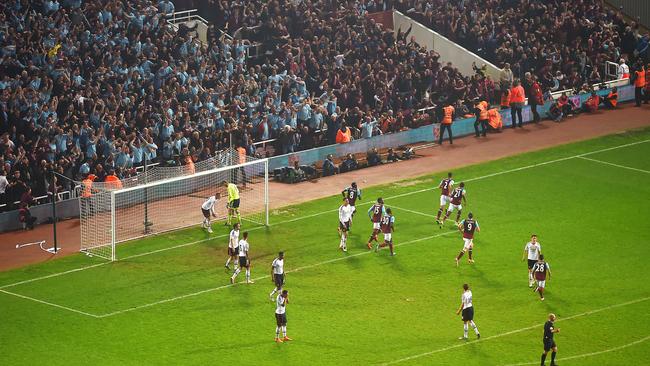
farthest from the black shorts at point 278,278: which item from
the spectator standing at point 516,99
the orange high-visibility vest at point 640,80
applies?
the orange high-visibility vest at point 640,80

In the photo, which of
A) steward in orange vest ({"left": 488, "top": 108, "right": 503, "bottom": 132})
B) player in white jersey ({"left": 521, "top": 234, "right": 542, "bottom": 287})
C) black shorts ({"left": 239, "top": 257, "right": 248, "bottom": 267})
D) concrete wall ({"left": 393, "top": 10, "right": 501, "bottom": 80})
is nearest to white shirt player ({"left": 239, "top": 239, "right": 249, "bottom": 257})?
black shorts ({"left": 239, "top": 257, "right": 248, "bottom": 267})

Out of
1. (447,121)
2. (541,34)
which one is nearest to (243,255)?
(447,121)

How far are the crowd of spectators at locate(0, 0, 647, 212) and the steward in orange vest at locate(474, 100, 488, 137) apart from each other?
5.06 feet

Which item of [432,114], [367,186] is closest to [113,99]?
[367,186]

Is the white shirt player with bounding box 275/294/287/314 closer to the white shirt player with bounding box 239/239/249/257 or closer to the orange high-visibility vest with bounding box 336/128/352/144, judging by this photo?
the white shirt player with bounding box 239/239/249/257

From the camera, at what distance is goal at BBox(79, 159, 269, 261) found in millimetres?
45656

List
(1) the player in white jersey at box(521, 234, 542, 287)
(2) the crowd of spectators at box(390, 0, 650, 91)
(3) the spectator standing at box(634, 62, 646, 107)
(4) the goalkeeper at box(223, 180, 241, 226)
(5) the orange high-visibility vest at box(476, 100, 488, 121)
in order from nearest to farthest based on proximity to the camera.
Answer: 1. (1) the player in white jersey at box(521, 234, 542, 287)
2. (4) the goalkeeper at box(223, 180, 241, 226)
3. (5) the orange high-visibility vest at box(476, 100, 488, 121)
4. (3) the spectator standing at box(634, 62, 646, 107)
5. (2) the crowd of spectators at box(390, 0, 650, 91)

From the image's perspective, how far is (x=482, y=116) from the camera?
58406 millimetres

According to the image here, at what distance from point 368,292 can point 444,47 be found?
26119 mm

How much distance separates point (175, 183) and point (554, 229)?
14.4 meters

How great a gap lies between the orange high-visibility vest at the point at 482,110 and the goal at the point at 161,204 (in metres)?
11.9

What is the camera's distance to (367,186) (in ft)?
172

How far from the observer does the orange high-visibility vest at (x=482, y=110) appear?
2287 inches

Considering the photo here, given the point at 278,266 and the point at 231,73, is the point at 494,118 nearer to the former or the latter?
the point at 231,73
